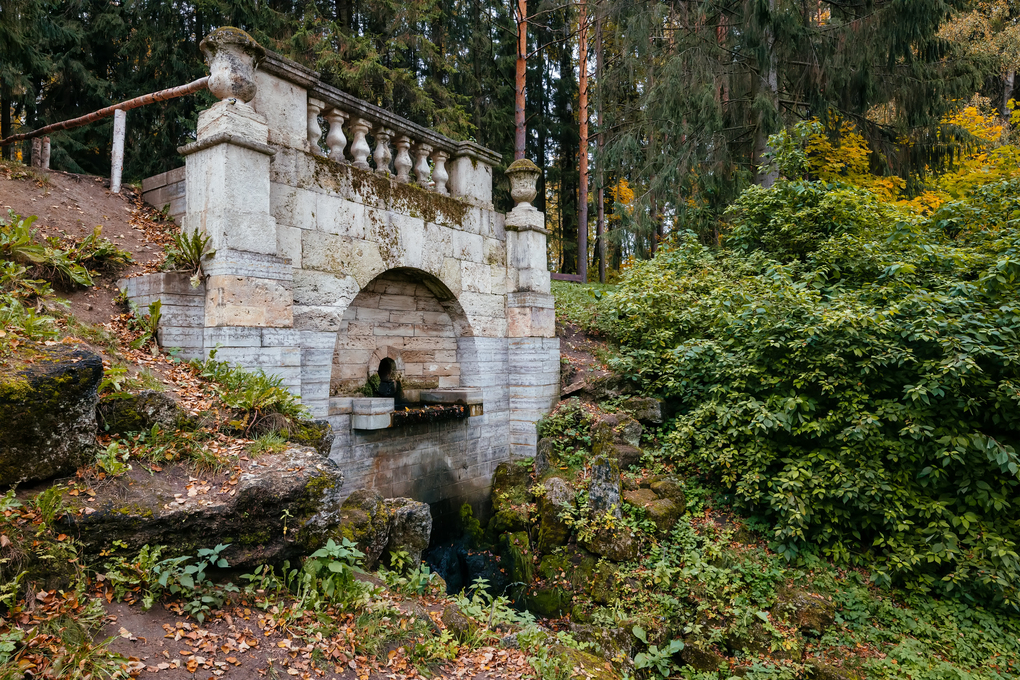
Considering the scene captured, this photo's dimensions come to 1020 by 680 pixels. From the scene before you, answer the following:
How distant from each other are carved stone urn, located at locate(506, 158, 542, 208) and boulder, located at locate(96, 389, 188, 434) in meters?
5.32

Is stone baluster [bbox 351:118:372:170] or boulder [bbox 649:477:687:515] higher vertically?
stone baluster [bbox 351:118:372:170]

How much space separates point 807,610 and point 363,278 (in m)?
5.31

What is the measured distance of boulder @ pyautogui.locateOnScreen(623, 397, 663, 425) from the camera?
709 centimetres

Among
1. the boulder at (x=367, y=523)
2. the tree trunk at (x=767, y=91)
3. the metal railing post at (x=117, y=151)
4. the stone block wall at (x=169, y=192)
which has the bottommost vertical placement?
the boulder at (x=367, y=523)

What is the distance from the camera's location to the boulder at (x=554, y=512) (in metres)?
5.90

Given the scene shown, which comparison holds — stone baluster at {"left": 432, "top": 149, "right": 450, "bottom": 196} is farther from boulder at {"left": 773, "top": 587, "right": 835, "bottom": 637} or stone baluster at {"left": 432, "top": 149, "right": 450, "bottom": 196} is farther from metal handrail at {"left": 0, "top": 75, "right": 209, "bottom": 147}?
boulder at {"left": 773, "top": 587, "right": 835, "bottom": 637}

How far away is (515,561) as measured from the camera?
6145mm

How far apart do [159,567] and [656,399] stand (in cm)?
584

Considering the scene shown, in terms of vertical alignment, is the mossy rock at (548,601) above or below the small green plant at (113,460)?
below

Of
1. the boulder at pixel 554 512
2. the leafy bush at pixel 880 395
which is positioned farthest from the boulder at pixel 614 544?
the leafy bush at pixel 880 395

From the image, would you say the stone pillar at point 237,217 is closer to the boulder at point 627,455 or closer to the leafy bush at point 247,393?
the leafy bush at point 247,393

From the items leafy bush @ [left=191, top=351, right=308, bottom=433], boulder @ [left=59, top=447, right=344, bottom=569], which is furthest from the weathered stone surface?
leafy bush @ [left=191, top=351, right=308, bottom=433]

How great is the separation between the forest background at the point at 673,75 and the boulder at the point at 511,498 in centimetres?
644

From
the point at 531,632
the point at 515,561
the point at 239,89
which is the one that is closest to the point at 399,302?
the point at 239,89
